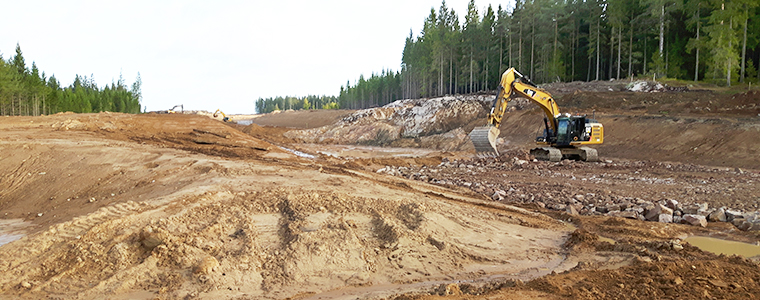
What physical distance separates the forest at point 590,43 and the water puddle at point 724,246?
1148 inches

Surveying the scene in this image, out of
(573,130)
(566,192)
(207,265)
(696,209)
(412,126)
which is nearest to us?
(207,265)

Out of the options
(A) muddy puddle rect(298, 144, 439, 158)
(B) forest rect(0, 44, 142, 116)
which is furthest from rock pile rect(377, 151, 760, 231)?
(B) forest rect(0, 44, 142, 116)

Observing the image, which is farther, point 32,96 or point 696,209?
point 32,96

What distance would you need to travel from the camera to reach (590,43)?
44.4 meters

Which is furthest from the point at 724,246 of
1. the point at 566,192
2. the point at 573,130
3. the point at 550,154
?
the point at 573,130

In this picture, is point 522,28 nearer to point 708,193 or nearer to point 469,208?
point 708,193

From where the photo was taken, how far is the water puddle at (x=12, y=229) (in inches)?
318

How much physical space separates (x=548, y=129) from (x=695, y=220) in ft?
40.9

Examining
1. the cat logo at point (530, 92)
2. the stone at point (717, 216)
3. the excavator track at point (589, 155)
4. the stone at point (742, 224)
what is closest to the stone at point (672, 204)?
the stone at point (717, 216)

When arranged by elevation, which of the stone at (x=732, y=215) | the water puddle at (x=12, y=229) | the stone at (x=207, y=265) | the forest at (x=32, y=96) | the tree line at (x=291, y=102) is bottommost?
the water puddle at (x=12, y=229)

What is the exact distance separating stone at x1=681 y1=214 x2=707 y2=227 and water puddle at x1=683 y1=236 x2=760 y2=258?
2.36 feet

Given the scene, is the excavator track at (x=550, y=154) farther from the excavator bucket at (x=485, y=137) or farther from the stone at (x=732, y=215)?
the stone at (x=732, y=215)

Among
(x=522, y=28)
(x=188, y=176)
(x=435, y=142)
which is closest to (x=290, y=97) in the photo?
(x=522, y=28)

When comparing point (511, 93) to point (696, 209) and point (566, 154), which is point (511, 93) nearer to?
point (566, 154)
